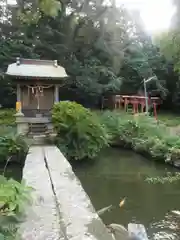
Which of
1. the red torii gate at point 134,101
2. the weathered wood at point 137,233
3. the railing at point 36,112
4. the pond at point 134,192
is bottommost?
the pond at point 134,192

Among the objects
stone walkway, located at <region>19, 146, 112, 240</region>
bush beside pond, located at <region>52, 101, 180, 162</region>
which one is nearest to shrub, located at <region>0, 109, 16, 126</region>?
bush beside pond, located at <region>52, 101, 180, 162</region>

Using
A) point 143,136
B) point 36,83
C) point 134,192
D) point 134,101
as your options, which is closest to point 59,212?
point 134,192

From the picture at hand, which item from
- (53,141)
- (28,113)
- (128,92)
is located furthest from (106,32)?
(53,141)

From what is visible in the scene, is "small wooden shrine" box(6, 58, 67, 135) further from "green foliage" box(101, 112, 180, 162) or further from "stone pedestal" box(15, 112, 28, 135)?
"green foliage" box(101, 112, 180, 162)

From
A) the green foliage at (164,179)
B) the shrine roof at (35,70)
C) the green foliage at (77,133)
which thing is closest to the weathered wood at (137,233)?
the green foliage at (164,179)

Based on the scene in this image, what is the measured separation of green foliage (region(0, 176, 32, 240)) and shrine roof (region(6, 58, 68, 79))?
1081 cm

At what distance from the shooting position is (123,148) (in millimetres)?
12547

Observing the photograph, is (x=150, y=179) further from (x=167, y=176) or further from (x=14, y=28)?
(x=14, y=28)

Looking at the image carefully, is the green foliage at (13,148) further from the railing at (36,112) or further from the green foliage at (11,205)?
the green foliage at (11,205)

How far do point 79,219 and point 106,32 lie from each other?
51.2 feet

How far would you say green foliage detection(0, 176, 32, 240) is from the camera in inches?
103

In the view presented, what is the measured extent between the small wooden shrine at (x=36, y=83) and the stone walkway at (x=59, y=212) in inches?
336

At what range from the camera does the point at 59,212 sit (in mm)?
3602

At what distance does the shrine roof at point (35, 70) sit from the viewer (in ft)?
45.4
